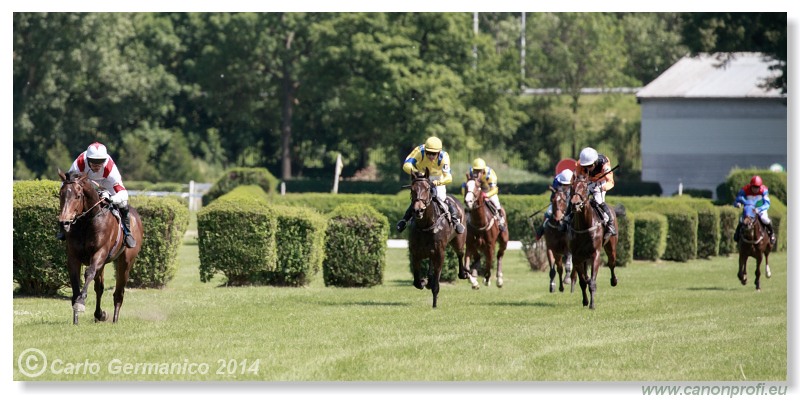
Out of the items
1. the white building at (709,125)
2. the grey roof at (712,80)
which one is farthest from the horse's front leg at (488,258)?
the grey roof at (712,80)

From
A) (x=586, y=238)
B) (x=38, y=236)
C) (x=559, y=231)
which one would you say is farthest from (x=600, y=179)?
(x=38, y=236)

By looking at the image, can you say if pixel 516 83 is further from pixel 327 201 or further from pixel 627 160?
pixel 327 201

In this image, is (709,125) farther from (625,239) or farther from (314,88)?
(625,239)

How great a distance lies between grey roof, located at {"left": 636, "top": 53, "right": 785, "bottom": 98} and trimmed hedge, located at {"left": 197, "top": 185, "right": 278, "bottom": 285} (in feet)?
146

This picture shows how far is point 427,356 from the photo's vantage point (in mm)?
14227

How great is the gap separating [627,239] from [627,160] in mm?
37996

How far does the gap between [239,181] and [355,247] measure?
2589 cm

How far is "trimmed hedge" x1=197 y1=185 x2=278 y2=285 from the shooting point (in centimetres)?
2262

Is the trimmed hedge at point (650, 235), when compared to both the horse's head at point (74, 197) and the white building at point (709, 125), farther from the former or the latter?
the white building at point (709, 125)

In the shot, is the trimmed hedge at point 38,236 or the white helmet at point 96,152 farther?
the trimmed hedge at point 38,236

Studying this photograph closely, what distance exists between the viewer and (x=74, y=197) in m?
15.4

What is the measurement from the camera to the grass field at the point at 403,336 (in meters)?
13.1

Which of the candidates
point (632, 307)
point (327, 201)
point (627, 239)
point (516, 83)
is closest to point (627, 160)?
point (516, 83)

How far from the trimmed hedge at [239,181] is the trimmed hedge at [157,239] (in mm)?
25198
